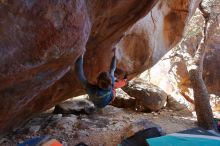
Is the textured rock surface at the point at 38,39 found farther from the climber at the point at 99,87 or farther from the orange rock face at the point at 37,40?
the climber at the point at 99,87

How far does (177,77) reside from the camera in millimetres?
12977

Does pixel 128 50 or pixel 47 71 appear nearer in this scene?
pixel 47 71

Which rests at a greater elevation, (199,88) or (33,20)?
(199,88)

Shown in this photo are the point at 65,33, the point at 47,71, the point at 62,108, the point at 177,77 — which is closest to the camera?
the point at 65,33

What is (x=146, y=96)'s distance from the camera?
351 inches

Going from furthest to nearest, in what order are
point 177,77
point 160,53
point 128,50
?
point 177,77 < point 160,53 < point 128,50

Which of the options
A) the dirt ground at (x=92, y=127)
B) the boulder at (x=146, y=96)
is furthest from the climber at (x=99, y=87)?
the boulder at (x=146, y=96)

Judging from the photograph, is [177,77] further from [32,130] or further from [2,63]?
[2,63]

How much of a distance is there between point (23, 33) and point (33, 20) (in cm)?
10

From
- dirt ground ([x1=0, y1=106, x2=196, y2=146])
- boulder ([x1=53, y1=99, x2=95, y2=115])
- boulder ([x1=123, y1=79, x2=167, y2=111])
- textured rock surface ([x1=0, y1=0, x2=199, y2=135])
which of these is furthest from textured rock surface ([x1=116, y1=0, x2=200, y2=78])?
textured rock surface ([x1=0, y1=0, x2=199, y2=135])

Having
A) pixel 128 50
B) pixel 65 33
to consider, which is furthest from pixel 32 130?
pixel 65 33

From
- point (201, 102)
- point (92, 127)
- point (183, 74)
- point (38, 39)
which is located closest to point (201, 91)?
point (201, 102)

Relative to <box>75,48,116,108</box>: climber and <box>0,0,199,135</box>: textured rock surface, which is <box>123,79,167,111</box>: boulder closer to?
<box>0,0,199,135</box>: textured rock surface

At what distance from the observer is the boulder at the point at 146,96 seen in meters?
8.81
